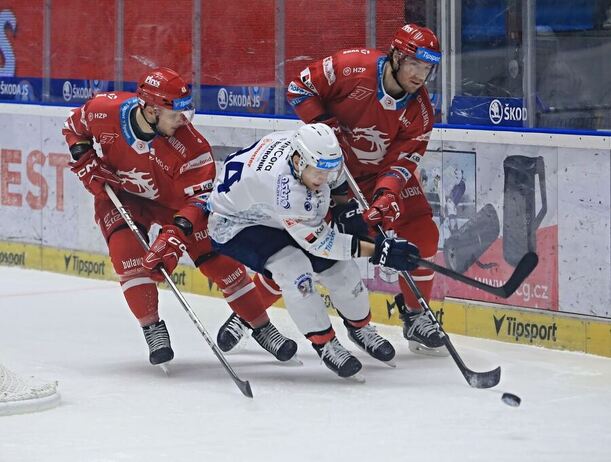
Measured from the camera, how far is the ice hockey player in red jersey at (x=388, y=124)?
5.73 m

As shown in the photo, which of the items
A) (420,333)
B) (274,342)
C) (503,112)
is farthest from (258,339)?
(503,112)

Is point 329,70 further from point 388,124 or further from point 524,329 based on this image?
point 524,329

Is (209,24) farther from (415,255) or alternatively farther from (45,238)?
(415,255)

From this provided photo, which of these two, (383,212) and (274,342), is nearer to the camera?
(383,212)

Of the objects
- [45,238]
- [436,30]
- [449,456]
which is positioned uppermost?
[436,30]

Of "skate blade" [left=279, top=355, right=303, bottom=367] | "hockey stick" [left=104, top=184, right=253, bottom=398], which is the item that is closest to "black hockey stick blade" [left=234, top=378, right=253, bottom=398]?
"hockey stick" [left=104, top=184, right=253, bottom=398]

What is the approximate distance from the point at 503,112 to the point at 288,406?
189 cm

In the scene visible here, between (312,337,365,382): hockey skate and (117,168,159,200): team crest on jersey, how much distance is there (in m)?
→ 0.98

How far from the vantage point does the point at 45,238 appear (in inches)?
323

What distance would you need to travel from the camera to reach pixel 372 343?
18.2ft

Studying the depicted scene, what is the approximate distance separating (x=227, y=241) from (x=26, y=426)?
115 cm

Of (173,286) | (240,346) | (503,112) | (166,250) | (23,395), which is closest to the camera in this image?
(23,395)

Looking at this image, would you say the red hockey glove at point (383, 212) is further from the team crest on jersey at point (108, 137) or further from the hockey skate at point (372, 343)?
the team crest on jersey at point (108, 137)

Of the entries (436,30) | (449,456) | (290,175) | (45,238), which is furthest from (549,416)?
(45,238)
